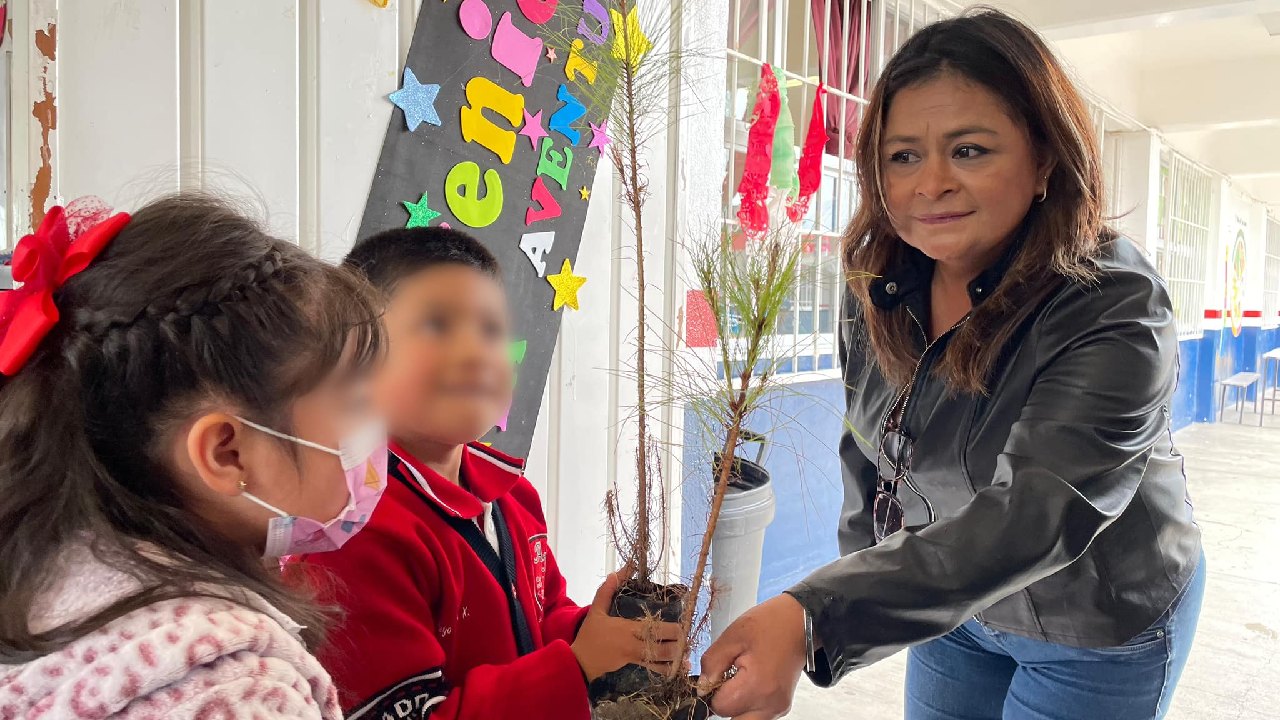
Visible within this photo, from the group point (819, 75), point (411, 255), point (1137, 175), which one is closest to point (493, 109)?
point (411, 255)

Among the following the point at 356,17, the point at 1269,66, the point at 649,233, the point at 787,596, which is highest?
the point at 1269,66

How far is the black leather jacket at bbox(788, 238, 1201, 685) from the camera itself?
0.95 meters

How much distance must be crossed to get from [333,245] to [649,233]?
83 cm

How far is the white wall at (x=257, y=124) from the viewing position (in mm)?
1085

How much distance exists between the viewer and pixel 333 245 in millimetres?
1408

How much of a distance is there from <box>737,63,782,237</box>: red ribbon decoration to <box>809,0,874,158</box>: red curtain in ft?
2.18

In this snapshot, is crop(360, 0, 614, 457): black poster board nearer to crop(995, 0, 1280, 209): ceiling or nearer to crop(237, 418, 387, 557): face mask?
crop(237, 418, 387, 557): face mask

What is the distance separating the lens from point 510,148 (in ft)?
5.55

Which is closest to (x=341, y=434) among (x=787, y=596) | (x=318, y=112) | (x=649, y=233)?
(x=787, y=596)

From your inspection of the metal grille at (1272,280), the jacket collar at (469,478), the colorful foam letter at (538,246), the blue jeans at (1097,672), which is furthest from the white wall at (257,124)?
the metal grille at (1272,280)

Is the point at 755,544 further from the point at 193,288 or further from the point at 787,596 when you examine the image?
the point at 193,288

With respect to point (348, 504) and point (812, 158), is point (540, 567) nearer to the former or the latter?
point (348, 504)

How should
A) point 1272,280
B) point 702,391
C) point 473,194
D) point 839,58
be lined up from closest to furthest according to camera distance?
1. point 702,391
2. point 473,194
3. point 839,58
4. point 1272,280

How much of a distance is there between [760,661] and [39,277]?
71cm
